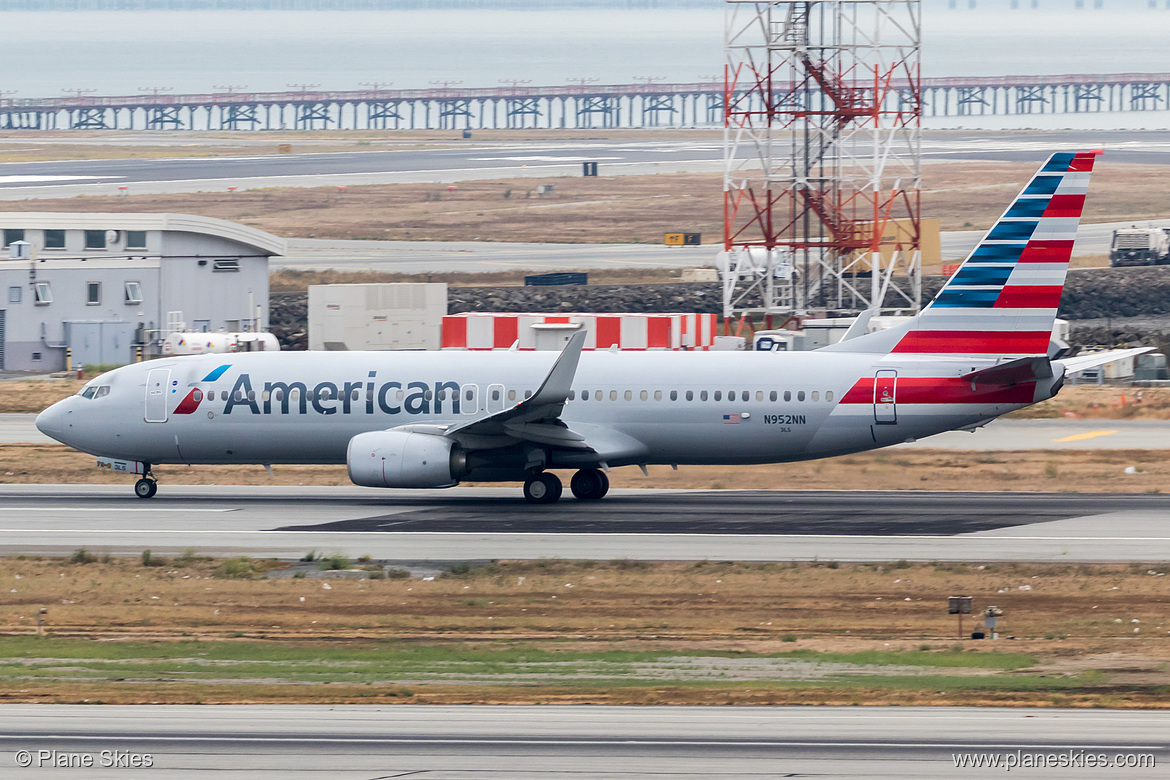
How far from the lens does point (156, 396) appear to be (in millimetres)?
35875

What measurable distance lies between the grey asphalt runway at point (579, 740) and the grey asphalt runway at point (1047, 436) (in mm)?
25518

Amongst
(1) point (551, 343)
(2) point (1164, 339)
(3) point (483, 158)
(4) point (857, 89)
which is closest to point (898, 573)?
(1) point (551, 343)

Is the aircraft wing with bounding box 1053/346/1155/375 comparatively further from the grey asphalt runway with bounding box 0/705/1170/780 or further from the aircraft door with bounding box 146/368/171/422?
the aircraft door with bounding box 146/368/171/422

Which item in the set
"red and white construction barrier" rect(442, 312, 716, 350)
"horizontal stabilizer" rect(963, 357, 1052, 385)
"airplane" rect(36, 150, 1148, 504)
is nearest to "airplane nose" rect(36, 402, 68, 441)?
"airplane" rect(36, 150, 1148, 504)

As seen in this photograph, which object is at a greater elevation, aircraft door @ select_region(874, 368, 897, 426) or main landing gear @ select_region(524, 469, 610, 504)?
aircraft door @ select_region(874, 368, 897, 426)

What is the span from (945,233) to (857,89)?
57074 millimetres

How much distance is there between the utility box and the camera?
208 feet

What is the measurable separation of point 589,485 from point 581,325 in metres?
20.6

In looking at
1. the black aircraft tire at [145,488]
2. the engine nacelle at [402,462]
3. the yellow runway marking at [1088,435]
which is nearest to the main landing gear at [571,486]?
the engine nacelle at [402,462]

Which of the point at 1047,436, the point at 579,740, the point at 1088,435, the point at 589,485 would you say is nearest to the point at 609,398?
the point at 589,485

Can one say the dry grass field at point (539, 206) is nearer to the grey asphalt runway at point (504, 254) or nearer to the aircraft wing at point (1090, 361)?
the grey asphalt runway at point (504, 254)

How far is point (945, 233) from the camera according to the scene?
114m

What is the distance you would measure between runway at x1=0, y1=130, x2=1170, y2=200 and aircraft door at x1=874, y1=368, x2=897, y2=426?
115731 millimetres

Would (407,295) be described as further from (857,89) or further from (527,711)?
(527,711)
